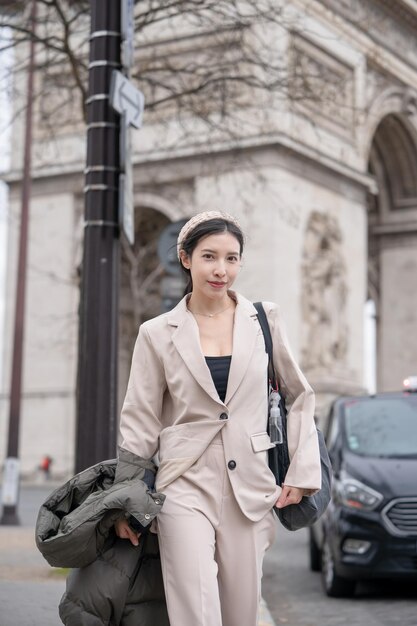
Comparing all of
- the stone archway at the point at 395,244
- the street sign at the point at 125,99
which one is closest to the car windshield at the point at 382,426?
the street sign at the point at 125,99

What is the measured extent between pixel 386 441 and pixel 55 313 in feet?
68.1

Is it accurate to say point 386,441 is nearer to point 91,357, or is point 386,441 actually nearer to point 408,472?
point 408,472

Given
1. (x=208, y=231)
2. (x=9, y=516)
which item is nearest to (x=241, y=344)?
(x=208, y=231)

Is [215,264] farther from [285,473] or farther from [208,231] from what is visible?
[285,473]

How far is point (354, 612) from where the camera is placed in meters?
9.35

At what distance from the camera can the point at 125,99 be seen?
8.91 metres

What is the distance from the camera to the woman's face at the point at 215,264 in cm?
455

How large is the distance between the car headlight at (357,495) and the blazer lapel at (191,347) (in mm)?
5425

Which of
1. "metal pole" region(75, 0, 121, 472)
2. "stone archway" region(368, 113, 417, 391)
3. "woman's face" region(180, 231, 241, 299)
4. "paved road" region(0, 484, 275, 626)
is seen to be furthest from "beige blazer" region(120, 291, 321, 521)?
"stone archway" region(368, 113, 417, 391)

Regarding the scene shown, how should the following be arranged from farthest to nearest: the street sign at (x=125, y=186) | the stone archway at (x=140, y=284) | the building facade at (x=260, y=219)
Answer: the stone archway at (x=140, y=284) < the building facade at (x=260, y=219) < the street sign at (x=125, y=186)

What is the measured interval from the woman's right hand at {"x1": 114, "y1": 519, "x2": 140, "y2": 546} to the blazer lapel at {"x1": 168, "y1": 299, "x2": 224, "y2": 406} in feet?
1.69

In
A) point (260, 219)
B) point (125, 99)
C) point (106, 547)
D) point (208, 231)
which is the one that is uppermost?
point (260, 219)

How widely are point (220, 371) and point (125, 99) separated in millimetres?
4738

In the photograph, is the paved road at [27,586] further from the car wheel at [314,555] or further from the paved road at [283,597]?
the car wheel at [314,555]
